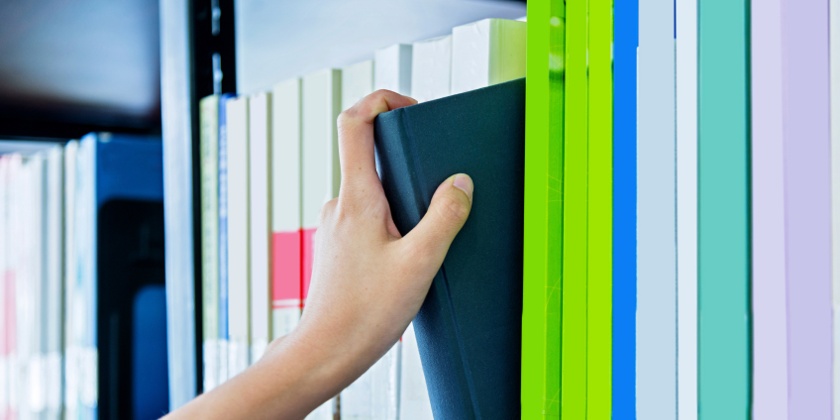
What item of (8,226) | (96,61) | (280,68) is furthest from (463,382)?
(8,226)

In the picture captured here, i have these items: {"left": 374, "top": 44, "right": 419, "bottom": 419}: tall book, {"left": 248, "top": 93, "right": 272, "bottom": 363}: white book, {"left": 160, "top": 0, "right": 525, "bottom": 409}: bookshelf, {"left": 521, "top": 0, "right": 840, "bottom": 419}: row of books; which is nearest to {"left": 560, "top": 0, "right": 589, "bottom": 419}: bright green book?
{"left": 521, "top": 0, "right": 840, "bottom": 419}: row of books

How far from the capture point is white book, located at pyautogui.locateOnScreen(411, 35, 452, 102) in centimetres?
67

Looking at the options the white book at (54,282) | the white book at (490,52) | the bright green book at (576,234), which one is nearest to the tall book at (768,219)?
the bright green book at (576,234)

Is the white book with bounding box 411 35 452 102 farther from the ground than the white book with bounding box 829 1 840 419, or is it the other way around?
the white book with bounding box 411 35 452 102

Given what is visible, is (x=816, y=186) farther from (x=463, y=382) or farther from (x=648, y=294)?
(x=463, y=382)

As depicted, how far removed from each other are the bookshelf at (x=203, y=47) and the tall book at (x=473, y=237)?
1.58 ft

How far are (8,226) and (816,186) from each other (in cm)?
127

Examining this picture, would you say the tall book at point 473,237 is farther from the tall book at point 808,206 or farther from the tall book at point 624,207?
the tall book at point 808,206

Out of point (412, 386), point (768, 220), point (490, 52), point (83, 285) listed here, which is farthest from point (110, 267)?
point (768, 220)

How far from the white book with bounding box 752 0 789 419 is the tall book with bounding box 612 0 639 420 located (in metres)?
0.08

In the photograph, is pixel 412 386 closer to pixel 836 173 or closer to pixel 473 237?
pixel 473 237

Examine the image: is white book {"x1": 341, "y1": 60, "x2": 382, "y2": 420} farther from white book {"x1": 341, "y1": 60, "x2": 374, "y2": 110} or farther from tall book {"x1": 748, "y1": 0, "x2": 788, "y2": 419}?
tall book {"x1": 748, "y1": 0, "x2": 788, "y2": 419}

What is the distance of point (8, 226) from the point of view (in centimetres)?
134

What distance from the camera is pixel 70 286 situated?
1.21m
